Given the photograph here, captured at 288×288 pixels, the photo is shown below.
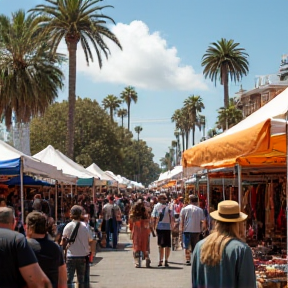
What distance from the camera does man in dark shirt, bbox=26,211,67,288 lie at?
242 inches

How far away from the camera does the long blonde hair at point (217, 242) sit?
4.71 meters

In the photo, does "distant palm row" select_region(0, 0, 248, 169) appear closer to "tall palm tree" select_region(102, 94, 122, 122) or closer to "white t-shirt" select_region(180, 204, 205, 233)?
"white t-shirt" select_region(180, 204, 205, 233)

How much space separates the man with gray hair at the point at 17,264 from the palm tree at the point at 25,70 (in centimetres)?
2804

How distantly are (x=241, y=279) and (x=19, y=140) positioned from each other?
32.8m

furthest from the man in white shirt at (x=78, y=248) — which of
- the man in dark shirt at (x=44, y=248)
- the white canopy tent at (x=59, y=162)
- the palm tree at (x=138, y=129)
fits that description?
the palm tree at (x=138, y=129)

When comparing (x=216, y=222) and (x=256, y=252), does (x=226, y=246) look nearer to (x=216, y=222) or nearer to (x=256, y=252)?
(x=216, y=222)

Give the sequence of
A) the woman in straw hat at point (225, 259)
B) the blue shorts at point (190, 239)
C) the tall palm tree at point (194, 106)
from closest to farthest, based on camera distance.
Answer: the woman in straw hat at point (225, 259)
the blue shorts at point (190, 239)
the tall palm tree at point (194, 106)

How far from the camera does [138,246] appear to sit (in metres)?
15.4

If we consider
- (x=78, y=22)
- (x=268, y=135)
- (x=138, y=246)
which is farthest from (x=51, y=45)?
(x=268, y=135)

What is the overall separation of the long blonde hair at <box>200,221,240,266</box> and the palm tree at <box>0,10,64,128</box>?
28.4 m

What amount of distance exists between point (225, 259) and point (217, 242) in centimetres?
15

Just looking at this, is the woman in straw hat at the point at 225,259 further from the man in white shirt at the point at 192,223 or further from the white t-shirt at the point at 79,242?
the man in white shirt at the point at 192,223

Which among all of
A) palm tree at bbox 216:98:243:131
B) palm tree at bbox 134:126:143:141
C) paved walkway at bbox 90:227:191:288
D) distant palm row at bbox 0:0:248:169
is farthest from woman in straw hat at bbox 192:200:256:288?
palm tree at bbox 134:126:143:141

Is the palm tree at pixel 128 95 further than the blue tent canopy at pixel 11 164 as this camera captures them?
Yes
